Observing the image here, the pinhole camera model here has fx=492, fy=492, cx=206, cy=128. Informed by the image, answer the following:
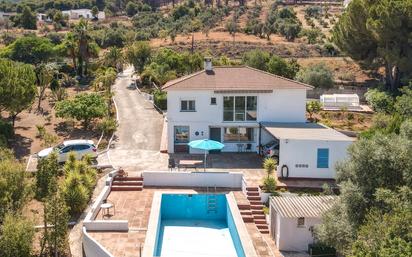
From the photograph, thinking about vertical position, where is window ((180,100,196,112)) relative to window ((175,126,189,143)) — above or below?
above

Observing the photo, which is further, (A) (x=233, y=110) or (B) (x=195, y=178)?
(A) (x=233, y=110)

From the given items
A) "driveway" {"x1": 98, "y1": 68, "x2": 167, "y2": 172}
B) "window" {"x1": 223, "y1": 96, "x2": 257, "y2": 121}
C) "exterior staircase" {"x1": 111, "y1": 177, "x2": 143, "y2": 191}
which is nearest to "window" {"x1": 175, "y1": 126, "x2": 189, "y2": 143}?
"driveway" {"x1": 98, "y1": 68, "x2": 167, "y2": 172}

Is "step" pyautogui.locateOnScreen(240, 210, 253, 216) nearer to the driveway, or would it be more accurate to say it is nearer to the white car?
the driveway

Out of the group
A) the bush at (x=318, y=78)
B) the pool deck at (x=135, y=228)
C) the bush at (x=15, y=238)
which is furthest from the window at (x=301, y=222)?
the bush at (x=318, y=78)

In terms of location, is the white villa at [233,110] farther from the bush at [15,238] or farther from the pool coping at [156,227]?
the bush at [15,238]

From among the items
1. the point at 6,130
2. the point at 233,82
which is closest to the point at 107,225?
the point at 233,82

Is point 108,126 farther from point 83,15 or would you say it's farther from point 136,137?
point 83,15
